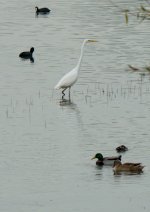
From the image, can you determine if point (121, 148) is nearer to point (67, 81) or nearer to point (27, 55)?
point (67, 81)

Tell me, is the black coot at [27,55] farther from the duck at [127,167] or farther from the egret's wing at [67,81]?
the duck at [127,167]

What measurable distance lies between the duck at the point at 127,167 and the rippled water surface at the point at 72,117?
111 millimetres

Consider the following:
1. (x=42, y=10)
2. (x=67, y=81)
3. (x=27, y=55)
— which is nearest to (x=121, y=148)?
(x=67, y=81)

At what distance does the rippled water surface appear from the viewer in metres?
15.1

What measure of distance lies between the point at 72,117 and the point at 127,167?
18.4 ft

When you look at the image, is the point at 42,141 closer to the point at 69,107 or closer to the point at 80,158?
the point at 80,158

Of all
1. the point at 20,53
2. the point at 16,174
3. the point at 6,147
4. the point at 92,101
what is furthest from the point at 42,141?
the point at 20,53

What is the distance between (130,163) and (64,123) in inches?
185

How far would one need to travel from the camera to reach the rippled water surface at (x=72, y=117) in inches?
594

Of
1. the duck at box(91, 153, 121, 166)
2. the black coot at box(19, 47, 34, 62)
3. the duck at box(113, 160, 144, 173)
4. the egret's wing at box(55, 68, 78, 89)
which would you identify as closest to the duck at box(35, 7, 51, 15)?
the black coot at box(19, 47, 34, 62)

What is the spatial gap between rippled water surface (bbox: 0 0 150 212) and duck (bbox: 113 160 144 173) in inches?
4.4

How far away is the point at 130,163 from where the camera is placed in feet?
54.2

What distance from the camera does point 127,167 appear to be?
16391 mm

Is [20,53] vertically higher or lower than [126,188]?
higher
